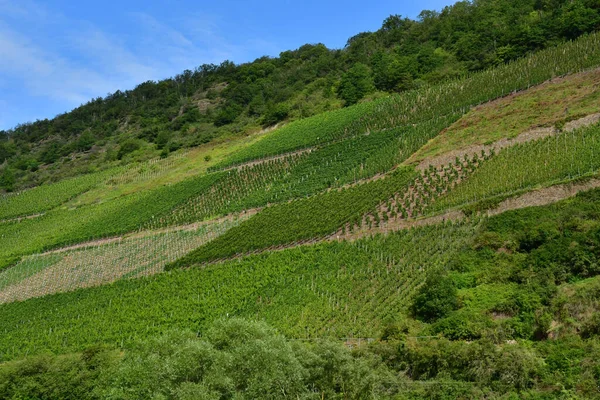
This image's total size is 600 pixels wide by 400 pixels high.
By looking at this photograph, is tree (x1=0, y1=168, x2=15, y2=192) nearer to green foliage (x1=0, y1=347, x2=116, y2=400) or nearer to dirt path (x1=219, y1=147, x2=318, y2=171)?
dirt path (x1=219, y1=147, x2=318, y2=171)

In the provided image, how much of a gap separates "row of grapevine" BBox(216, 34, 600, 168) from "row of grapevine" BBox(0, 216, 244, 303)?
19884 millimetres

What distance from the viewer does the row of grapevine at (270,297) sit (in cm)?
3362

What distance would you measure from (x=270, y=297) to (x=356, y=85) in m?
69.9

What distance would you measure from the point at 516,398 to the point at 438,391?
280cm

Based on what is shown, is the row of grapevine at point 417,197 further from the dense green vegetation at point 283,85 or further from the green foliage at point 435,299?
the dense green vegetation at point 283,85

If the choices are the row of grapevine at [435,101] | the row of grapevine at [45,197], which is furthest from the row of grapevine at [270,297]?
the row of grapevine at [45,197]

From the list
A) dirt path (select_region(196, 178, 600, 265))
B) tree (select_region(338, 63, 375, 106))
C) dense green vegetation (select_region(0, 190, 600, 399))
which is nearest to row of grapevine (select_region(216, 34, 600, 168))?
tree (select_region(338, 63, 375, 106))

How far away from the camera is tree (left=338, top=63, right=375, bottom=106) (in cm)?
9849

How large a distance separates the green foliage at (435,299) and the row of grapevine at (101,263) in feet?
86.0

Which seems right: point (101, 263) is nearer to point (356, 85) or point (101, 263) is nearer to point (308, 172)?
point (308, 172)

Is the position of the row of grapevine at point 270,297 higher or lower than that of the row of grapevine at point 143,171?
lower

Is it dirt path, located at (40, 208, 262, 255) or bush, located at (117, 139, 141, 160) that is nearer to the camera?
dirt path, located at (40, 208, 262, 255)

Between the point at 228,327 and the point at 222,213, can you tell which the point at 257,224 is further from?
the point at 228,327

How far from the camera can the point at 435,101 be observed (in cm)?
7219
